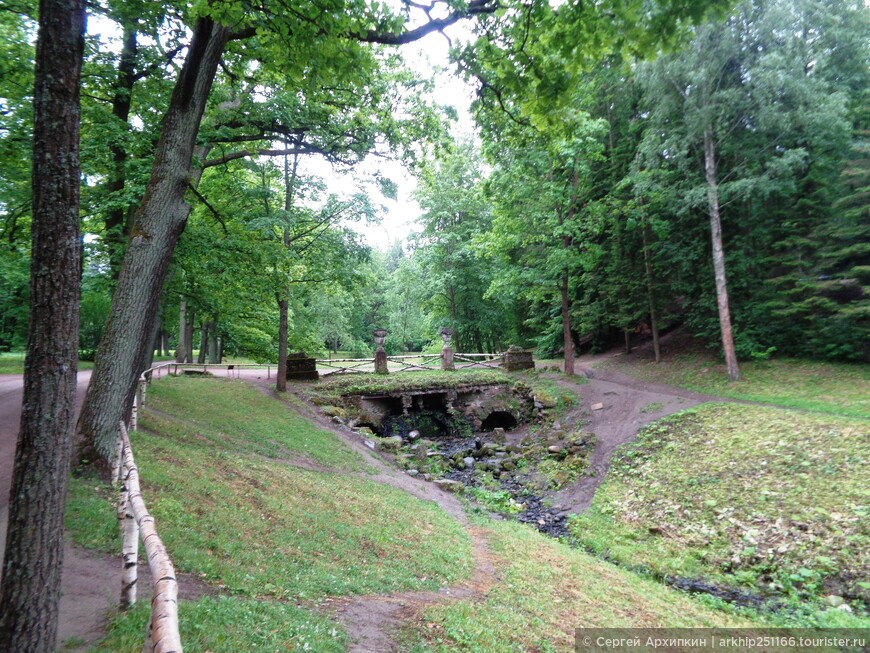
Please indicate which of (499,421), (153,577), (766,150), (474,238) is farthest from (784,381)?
(153,577)

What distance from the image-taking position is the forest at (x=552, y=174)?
7.78 m

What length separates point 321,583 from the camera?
502 cm

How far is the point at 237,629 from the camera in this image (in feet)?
11.1

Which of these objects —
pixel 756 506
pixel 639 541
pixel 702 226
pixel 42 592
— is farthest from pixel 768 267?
pixel 42 592

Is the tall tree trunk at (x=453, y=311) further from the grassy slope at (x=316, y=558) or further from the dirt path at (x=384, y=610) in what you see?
the dirt path at (x=384, y=610)

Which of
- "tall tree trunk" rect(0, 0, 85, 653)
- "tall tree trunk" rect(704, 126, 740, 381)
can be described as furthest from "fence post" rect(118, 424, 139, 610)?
"tall tree trunk" rect(704, 126, 740, 381)

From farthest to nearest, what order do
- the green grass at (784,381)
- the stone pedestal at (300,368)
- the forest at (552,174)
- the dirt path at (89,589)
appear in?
the stone pedestal at (300,368) → the green grass at (784,381) → the forest at (552,174) → the dirt path at (89,589)

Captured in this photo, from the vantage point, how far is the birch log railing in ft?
6.12

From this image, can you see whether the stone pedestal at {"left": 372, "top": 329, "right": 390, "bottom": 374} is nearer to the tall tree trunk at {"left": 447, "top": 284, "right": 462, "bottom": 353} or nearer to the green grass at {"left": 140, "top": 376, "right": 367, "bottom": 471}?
the green grass at {"left": 140, "top": 376, "right": 367, "bottom": 471}

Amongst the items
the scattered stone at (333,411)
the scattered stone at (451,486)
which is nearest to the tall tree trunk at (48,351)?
the scattered stone at (451,486)

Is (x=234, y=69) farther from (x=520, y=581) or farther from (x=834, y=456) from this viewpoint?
(x=834, y=456)

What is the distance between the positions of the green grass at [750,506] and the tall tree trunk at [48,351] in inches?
360

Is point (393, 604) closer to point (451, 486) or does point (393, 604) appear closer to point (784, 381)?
point (451, 486)

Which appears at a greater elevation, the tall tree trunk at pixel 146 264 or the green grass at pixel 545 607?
the tall tree trunk at pixel 146 264
